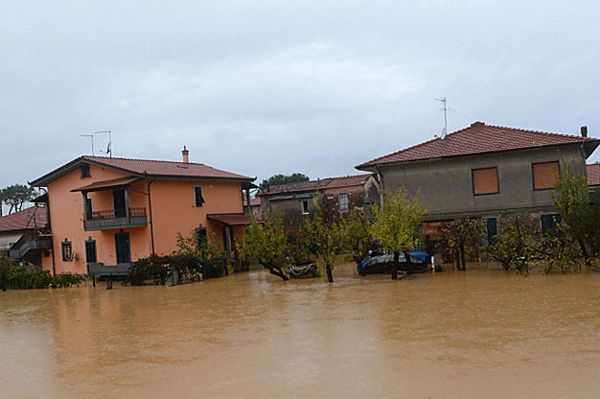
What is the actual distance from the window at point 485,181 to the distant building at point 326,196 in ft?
50.2

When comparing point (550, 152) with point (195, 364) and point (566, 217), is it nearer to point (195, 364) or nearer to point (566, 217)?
point (566, 217)

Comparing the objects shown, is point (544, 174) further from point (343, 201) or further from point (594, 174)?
point (343, 201)

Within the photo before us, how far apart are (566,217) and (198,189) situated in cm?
1940

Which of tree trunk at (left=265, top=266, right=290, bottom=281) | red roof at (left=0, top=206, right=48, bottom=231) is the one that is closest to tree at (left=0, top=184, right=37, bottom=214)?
red roof at (left=0, top=206, right=48, bottom=231)

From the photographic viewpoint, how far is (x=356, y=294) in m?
18.5

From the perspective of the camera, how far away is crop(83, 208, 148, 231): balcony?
30078 mm

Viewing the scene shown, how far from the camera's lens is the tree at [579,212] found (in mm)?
20906

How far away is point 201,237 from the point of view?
32.8 meters

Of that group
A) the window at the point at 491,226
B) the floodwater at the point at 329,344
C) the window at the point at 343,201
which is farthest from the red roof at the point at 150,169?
the window at the point at 491,226

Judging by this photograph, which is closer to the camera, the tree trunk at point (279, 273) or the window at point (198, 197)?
the tree trunk at point (279, 273)

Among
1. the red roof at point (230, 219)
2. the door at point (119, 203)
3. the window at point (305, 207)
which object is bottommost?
the red roof at point (230, 219)

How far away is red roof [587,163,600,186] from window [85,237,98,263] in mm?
29067

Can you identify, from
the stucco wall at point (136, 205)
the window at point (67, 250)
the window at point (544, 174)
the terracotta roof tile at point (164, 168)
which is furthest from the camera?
the window at point (67, 250)

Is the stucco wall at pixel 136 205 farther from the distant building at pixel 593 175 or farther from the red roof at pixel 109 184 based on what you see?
the distant building at pixel 593 175
